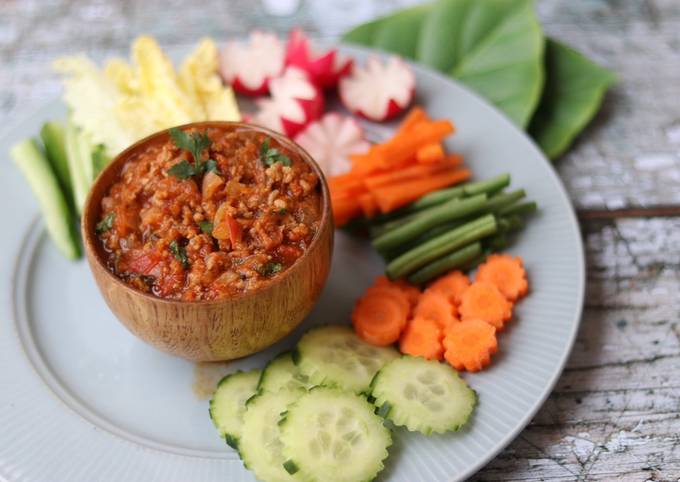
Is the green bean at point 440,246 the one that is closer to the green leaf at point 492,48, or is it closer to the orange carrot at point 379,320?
the orange carrot at point 379,320

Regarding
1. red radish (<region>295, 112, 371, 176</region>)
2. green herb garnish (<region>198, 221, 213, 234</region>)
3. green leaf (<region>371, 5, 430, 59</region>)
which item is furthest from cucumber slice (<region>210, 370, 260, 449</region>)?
green leaf (<region>371, 5, 430, 59</region>)

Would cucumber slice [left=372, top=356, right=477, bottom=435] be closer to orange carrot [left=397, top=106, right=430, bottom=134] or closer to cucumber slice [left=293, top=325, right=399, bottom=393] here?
cucumber slice [left=293, top=325, right=399, bottom=393]

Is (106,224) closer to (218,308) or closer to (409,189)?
(218,308)

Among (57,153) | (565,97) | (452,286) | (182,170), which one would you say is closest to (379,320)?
(452,286)

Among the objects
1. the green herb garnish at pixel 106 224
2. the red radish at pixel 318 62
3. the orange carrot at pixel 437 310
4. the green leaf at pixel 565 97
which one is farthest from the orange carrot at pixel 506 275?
the green herb garnish at pixel 106 224

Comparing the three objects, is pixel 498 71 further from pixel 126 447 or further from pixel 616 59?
pixel 126 447

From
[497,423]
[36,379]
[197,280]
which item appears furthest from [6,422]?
[497,423]
